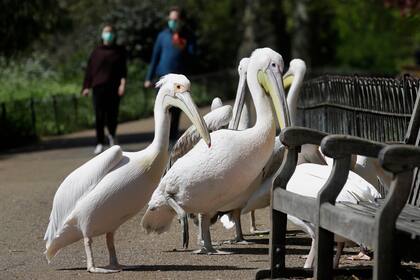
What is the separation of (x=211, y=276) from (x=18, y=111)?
1361cm

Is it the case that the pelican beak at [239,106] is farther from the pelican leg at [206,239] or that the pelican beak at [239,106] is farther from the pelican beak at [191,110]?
the pelican beak at [191,110]

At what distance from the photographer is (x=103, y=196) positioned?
8.30 meters

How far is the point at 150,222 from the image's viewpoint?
31.0ft

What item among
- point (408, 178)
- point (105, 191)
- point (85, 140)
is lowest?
point (85, 140)

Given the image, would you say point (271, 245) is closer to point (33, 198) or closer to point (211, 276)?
point (211, 276)

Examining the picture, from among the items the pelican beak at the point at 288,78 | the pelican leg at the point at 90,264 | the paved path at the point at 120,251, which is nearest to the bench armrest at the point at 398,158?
the paved path at the point at 120,251

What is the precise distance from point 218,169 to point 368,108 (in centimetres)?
284

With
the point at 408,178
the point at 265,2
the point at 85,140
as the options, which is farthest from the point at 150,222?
the point at 265,2

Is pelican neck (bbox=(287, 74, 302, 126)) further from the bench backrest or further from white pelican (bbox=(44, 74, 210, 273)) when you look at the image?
white pelican (bbox=(44, 74, 210, 273))

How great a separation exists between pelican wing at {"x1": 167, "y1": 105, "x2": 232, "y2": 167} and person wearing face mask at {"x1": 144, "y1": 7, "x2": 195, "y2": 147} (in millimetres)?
6469

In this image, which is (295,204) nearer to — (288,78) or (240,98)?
(240,98)

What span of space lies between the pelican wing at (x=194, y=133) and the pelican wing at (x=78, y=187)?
54.5 inches

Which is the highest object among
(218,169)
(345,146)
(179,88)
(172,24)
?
(172,24)

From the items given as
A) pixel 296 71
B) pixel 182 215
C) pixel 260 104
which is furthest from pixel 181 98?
pixel 296 71
